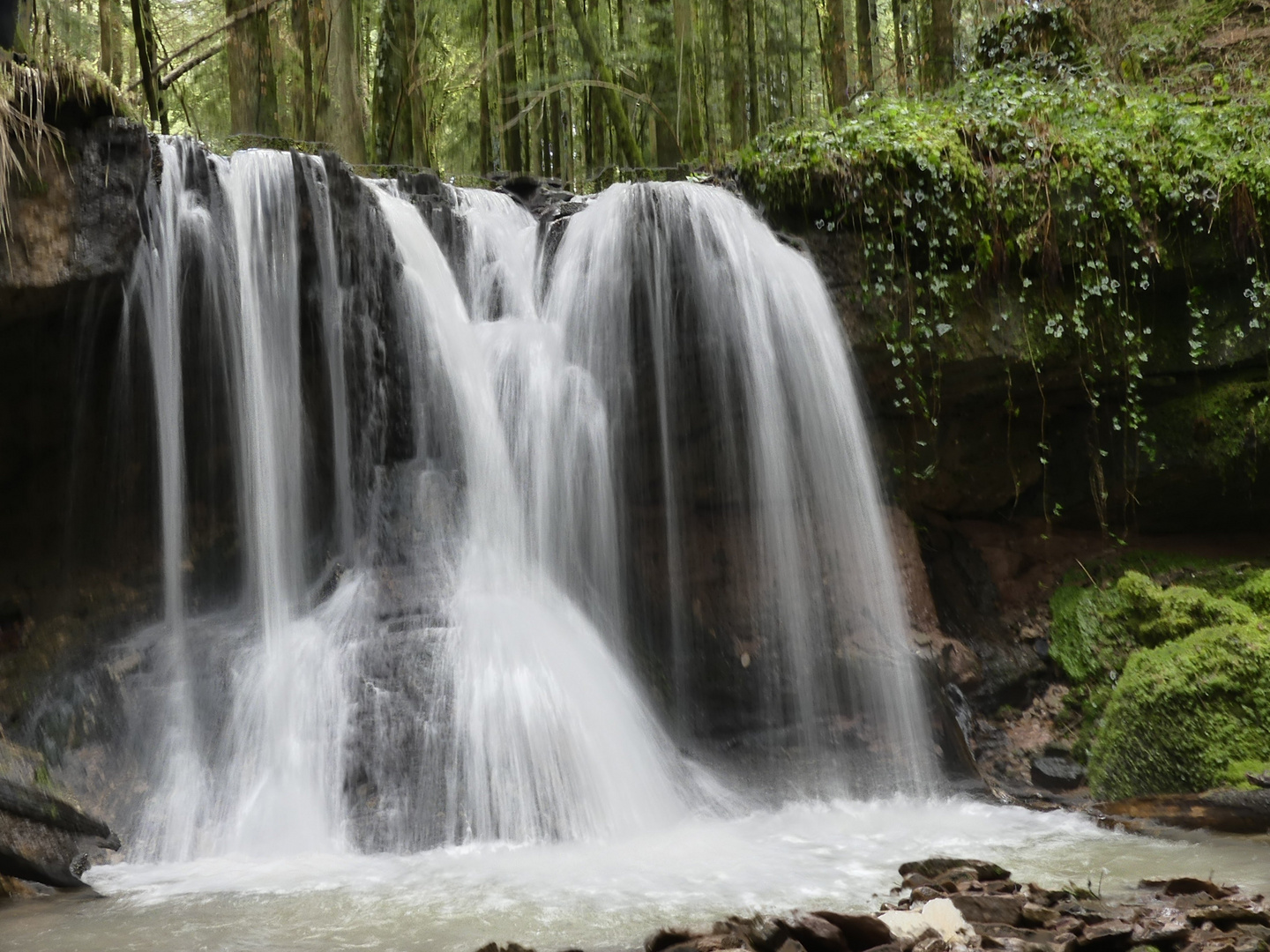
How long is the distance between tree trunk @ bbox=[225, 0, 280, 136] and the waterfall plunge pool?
811 cm

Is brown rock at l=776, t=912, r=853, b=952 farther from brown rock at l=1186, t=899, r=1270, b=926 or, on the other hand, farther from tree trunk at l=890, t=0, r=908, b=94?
tree trunk at l=890, t=0, r=908, b=94

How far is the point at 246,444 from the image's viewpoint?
6176mm

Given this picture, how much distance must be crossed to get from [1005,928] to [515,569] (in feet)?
12.5

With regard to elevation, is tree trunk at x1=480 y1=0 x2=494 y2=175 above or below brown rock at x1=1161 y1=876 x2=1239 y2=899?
above

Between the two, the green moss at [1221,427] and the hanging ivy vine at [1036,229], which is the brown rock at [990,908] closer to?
the hanging ivy vine at [1036,229]

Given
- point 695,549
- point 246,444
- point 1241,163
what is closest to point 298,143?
point 246,444

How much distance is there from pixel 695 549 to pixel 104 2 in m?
6.75

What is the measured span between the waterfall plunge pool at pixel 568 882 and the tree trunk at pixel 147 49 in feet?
14.9

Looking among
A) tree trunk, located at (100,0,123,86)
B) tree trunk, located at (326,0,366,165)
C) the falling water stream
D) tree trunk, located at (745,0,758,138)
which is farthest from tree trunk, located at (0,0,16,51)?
tree trunk, located at (745,0,758,138)

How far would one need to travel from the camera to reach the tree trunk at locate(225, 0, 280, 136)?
1050 cm

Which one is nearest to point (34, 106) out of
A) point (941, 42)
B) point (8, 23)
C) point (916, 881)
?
point (8, 23)

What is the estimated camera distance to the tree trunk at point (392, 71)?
37.7 feet

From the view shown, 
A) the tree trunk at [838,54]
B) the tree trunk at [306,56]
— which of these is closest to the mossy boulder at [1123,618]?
the tree trunk at [838,54]

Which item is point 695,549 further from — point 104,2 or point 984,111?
point 104,2
